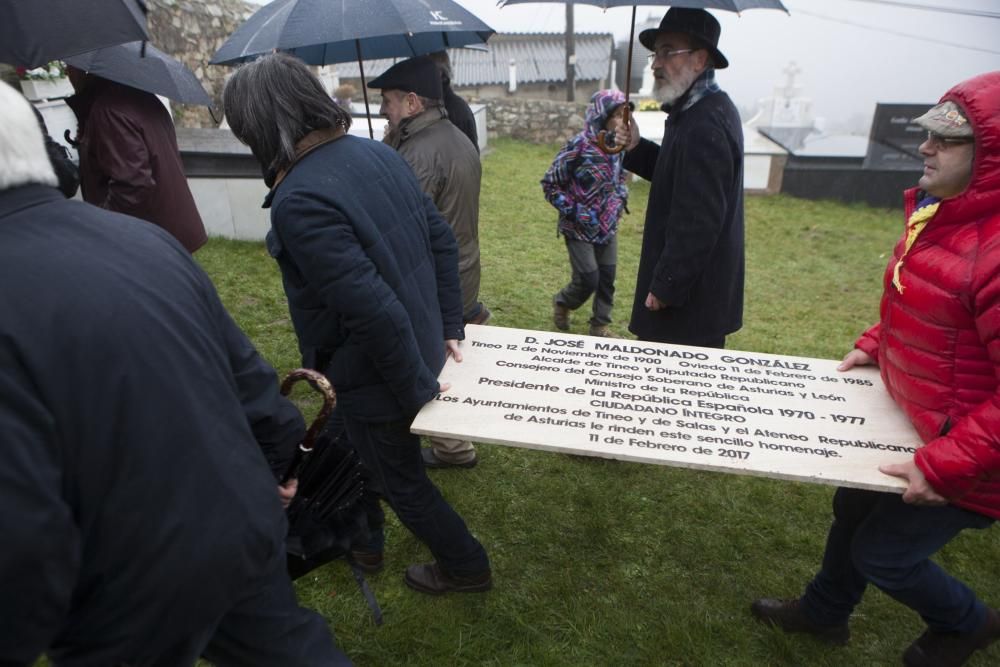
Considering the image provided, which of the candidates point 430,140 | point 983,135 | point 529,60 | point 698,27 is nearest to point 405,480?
point 430,140

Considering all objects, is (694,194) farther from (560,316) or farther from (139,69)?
(139,69)

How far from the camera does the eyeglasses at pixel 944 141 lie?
1.59m

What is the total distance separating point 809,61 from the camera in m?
66.4

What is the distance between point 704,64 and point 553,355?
1297 millimetres

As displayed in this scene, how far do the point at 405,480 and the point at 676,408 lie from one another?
3.08 feet

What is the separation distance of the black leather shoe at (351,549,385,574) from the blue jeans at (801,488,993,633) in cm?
171

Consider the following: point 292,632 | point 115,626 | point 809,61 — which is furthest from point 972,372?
point 809,61

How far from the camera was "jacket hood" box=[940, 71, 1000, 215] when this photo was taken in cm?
151

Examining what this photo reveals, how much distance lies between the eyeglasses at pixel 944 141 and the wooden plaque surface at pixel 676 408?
2.66ft

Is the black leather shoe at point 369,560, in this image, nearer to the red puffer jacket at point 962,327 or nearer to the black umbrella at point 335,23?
the black umbrella at point 335,23

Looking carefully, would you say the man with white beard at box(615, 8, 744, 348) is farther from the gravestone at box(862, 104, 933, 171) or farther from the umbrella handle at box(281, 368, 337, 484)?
the gravestone at box(862, 104, 933, 171)

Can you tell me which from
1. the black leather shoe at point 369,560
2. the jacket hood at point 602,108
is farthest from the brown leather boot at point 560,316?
the black leather shoe at point 369,560

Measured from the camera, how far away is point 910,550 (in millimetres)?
1840

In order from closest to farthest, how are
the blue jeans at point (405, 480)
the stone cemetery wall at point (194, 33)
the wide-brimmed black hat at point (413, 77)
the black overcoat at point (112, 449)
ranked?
the black overcoat at point (112, 449), the blue jeans at point (405, 480), the wide-brimmed black hat at point (413, 77), the stone cemetery wall at point (194, 33)
